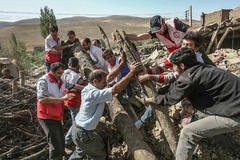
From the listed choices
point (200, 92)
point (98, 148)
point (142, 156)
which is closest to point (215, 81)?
point (200, 92)

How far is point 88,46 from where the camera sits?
6.20 meters

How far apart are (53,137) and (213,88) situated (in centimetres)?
266

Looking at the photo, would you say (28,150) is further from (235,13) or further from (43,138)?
(235,13)

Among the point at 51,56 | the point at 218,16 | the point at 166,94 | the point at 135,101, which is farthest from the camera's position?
the point at 218,16

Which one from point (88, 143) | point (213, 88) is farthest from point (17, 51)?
point (213, 88)

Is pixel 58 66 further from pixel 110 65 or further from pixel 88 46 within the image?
pixel 88 46

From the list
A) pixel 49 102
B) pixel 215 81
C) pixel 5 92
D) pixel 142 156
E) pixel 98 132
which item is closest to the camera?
pixel 215 81

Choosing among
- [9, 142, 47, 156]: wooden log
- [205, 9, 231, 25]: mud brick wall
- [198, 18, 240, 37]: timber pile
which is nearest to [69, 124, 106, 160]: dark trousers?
[9, 142, 47, 156]: wooden log

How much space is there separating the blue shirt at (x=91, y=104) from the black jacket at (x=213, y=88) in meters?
1.00

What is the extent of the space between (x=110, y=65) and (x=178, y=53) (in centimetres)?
216

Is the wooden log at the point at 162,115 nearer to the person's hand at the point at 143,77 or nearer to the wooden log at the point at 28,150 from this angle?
the person's hand at the point at 143,77

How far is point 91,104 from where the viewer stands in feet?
11.7

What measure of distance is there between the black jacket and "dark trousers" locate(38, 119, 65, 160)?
2.15m

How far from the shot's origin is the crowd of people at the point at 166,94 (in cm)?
305
